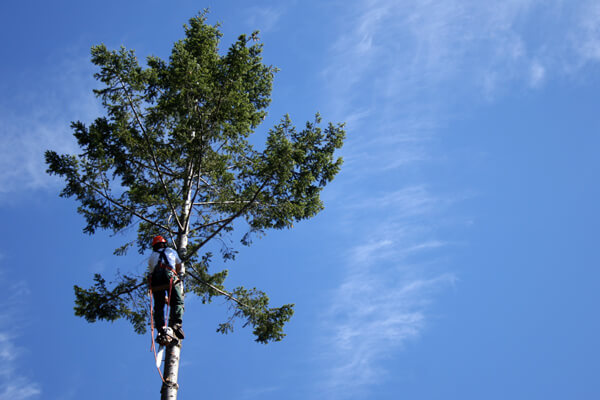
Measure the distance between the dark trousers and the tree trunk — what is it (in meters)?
0.63

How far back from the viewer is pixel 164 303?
30.5 feet

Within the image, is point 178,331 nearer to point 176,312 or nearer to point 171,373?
point 176,312

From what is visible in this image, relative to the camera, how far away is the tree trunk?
357 inches

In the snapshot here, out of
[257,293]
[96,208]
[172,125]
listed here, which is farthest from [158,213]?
[257,293]

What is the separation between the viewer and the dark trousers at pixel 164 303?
30.3 feet

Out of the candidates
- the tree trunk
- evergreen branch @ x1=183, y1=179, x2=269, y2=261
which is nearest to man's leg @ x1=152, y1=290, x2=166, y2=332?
the tree trunk

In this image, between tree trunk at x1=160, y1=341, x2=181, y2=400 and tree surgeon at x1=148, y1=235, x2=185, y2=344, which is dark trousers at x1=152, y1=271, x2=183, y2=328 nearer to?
tree surgeon at x1=148, y1=235, x2=185, y2=344

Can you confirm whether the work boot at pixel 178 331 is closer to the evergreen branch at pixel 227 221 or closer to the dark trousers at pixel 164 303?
the dark trousers at pixel 164 303

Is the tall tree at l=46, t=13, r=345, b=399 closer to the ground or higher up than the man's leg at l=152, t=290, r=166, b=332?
higher up

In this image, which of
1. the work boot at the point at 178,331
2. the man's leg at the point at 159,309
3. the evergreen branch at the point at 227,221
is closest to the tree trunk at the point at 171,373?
the work boot at the point at 178,331

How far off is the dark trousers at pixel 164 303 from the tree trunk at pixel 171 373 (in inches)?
24.8

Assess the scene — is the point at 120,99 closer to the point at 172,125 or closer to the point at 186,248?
the point at 172,125

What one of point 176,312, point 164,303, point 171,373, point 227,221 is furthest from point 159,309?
point 227,221

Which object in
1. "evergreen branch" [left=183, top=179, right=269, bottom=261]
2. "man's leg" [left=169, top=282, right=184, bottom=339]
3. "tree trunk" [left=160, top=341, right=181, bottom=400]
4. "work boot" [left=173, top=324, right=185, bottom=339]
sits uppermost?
"evergreen branch" [left=183, top=179, right=269, bottom=261]
